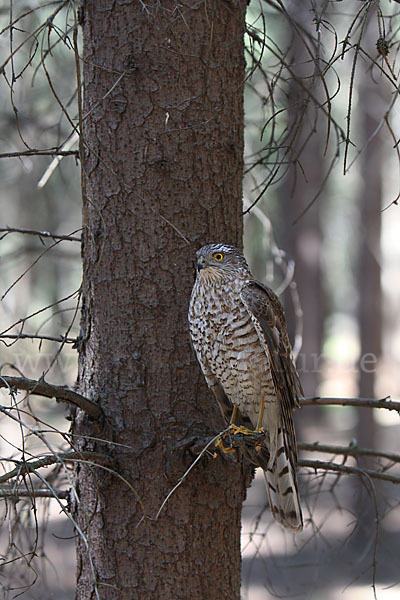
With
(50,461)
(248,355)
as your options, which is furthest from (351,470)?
(50,461)

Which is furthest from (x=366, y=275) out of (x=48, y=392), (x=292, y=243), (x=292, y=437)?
(x=48, y=392)

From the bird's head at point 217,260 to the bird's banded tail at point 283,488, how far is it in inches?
31.8

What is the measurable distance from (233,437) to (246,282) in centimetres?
69

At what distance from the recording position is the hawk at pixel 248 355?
2.48 metres

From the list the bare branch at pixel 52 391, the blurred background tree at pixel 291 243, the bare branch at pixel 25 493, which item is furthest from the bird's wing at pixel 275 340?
the blurred background tree at pixel 291 243

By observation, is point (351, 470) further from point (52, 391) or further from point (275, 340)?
point (52, 391)

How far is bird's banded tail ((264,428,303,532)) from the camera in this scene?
2.64 metres

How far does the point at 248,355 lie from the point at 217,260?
0.45 meters

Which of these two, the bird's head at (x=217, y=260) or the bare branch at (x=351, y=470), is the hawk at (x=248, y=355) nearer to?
the bird's head at (x=217, y=260)

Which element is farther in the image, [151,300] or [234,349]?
[234,349]

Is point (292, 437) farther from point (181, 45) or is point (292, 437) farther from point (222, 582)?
point (181, 45)

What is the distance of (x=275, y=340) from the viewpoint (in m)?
2.55

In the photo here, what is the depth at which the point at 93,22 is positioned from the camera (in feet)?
8.38

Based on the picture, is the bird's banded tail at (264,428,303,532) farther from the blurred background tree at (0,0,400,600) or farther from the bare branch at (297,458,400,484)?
the blurred background tree at (0,0,400,600)
